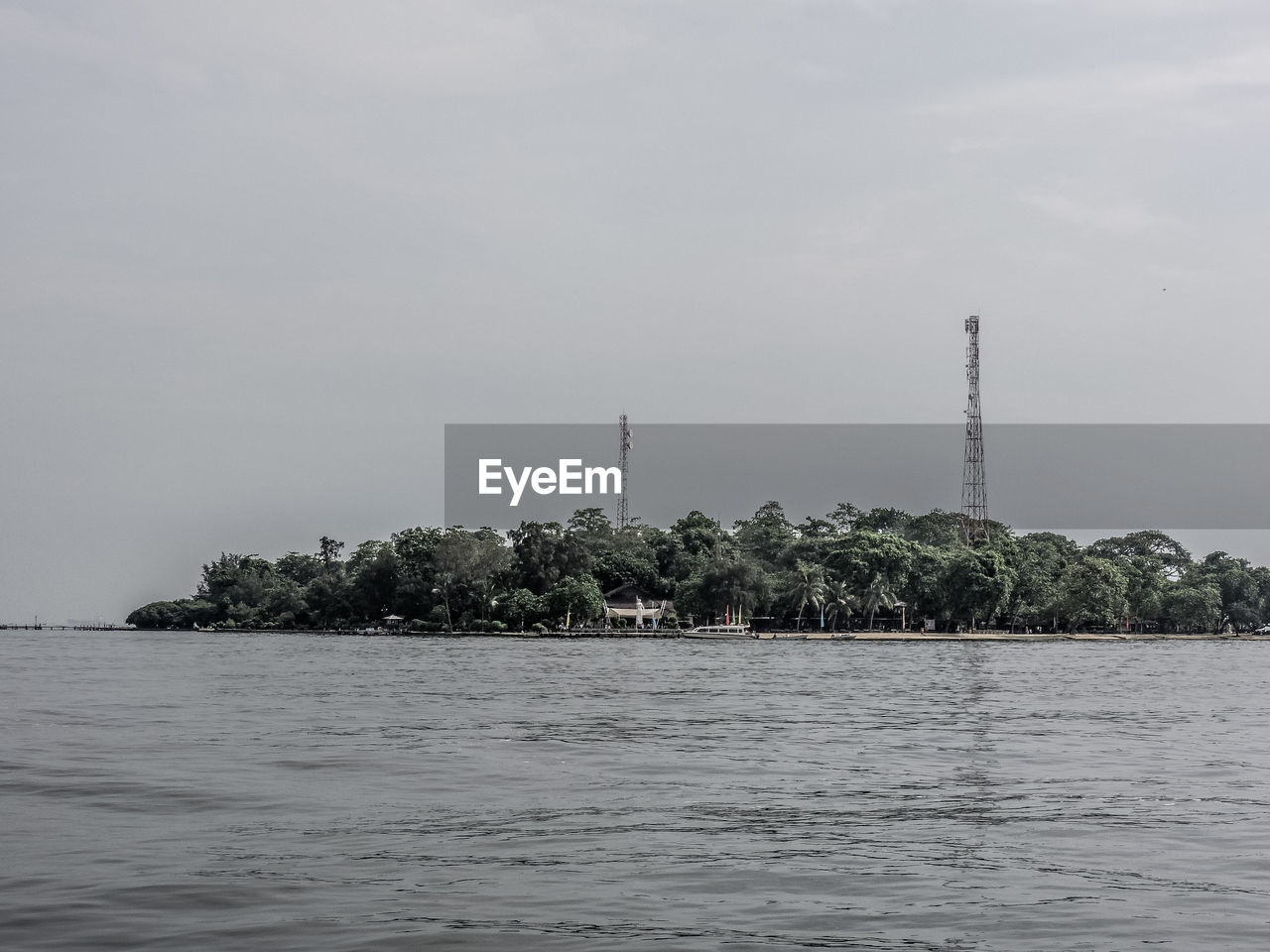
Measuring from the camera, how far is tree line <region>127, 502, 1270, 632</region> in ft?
391

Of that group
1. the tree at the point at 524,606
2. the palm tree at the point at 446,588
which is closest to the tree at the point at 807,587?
the tree at the point at 524,606

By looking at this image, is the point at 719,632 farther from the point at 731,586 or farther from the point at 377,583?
the point at 377,583

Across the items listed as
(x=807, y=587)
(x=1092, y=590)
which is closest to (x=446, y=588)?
(x=807, y=587)

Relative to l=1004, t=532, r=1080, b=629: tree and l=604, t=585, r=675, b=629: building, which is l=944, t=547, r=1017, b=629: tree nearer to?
l=1004, t=532, r=1080, b=629: tree

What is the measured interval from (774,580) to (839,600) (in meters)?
6.46

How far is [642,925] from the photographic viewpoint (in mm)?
9336

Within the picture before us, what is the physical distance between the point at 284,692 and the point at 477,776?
21.4 m

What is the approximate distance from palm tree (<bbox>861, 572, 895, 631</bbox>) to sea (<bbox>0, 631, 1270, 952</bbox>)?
88020mm

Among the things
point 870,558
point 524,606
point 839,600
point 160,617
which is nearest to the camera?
point 870,558

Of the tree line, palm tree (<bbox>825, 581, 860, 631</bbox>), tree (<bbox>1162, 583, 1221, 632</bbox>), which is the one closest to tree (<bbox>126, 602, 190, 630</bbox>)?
the tree line

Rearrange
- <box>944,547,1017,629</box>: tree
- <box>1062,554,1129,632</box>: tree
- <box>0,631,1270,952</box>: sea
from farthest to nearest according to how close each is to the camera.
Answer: <box>1062,554,1129,632</box>: tree
<box>944,547,1017,629</box>: tree
<box>0,631,1270,952</box>: sea

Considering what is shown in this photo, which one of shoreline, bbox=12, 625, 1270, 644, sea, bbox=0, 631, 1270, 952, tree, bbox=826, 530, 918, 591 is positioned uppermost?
tree, bbox=826, 530, 918, 591

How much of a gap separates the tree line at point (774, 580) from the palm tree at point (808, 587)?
18 cm

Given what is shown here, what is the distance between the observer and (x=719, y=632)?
119 m
